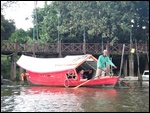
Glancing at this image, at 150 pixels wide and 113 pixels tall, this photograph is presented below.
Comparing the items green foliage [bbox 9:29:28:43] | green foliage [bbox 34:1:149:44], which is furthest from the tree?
green foliage [bbox 34:1:149:44]

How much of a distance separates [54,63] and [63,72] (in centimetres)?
193

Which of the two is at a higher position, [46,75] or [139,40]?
[139,40]

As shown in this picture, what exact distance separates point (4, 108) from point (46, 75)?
10537 mm

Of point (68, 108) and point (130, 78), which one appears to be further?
point (130, 78)

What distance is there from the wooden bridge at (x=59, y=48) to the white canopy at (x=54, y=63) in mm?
5388

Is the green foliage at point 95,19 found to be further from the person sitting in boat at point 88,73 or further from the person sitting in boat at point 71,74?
the person sitting in boat at point 71,74

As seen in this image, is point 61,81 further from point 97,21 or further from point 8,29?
point 8,29

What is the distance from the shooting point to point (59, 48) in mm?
29953

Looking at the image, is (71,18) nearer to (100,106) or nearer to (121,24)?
(121,24)

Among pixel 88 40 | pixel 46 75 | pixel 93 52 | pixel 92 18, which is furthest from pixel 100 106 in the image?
pixel 88 40

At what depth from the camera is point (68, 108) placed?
32.9ft

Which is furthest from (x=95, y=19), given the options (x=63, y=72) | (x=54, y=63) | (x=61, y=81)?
(x=61, y=81)

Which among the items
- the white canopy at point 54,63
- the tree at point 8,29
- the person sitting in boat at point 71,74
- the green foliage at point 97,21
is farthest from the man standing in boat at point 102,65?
the tree at point 8,29

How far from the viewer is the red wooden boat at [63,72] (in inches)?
718
